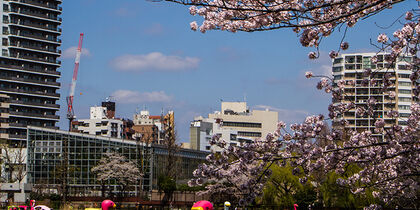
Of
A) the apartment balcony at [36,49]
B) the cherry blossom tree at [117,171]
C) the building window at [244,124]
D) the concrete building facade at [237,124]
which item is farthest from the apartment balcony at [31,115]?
the building window at [244,124]

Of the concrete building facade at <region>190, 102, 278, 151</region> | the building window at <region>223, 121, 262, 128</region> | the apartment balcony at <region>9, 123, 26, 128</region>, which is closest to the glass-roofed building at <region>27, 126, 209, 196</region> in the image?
the apartment balcony at <region>9, 123, 26, 128</region>

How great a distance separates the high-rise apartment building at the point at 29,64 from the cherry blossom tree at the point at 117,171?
33897mm

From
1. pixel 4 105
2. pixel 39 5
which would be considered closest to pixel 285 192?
pixel 4 105

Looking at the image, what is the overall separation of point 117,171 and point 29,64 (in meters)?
42.3

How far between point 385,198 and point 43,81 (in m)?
91.2

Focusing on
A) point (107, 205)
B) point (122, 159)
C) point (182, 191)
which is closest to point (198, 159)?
point (122, 159)

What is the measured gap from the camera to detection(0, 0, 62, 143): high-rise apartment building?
94625mm

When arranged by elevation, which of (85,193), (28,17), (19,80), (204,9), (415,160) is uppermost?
(28,17)

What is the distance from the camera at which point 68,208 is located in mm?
44406

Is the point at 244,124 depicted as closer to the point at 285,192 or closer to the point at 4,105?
the point at 4,105

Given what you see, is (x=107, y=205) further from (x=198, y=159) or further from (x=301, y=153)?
(x=198, y=159)

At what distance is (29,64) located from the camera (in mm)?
97750

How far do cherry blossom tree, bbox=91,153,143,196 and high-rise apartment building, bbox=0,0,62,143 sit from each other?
3390cm

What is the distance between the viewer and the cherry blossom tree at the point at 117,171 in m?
61.9
